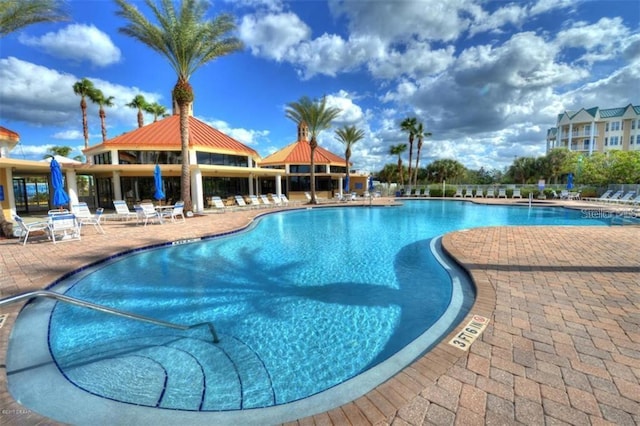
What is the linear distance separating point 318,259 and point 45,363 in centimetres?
561

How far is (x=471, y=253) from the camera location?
6.86 m

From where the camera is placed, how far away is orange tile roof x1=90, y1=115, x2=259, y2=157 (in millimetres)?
18825

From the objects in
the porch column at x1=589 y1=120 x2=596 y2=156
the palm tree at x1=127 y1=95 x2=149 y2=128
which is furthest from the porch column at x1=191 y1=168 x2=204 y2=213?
the porch column at x1=589 y1=120 x2=596 y2=156

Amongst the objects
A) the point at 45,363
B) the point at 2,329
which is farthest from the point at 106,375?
the point at 2,329

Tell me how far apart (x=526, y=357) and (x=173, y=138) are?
22870mm

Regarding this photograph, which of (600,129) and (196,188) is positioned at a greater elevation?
(600,129)

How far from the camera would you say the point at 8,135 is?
14.0m

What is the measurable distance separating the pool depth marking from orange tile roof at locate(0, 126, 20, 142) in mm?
20647

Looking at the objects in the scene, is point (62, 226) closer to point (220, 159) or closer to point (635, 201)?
point (220, 159)

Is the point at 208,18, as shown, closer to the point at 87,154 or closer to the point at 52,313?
the point at 87,154

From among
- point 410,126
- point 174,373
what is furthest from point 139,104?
point 174,373

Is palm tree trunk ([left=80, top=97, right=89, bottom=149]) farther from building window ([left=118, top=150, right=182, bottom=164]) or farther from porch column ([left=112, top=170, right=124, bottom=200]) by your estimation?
porch column ([left=112, top=170, right=124, bottom=200])

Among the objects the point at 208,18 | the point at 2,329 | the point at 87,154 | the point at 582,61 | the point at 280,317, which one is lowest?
the point at 280,317

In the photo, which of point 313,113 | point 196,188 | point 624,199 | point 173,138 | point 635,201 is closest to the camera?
point 635,201
